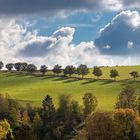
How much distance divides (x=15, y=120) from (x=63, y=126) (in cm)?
1628

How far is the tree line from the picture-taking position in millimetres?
127375

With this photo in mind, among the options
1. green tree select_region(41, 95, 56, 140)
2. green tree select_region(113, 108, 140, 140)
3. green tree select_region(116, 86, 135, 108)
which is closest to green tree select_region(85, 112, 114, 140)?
green tree select_region(113, 108, 140, 140)

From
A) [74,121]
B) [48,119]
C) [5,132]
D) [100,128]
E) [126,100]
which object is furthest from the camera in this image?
[48,119]

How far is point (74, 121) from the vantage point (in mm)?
182875

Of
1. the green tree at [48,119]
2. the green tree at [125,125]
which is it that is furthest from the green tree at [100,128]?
the green tree at [48,119]

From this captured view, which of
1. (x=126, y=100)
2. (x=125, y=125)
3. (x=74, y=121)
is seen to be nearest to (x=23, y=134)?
(x=125, y=125)

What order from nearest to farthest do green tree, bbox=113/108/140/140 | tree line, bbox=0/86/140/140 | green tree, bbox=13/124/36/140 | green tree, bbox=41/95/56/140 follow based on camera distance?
green tree, bbox=13/124/36/140 → green tree, bbox=113/108/140/140 → tree line, bbox=0/86/140/140 → green tree, bbox=41/95/56/140

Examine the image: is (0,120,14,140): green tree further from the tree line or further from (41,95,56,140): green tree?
(41,95,56,140): green tree

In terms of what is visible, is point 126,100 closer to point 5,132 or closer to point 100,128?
point 100,128

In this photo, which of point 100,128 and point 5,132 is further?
point 100,128

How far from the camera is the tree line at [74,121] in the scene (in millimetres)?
127375

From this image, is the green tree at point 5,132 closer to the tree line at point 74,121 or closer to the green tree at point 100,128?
the tree line at point 74,121

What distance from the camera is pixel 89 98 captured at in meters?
198

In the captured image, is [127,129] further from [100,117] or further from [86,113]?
[86,113]
